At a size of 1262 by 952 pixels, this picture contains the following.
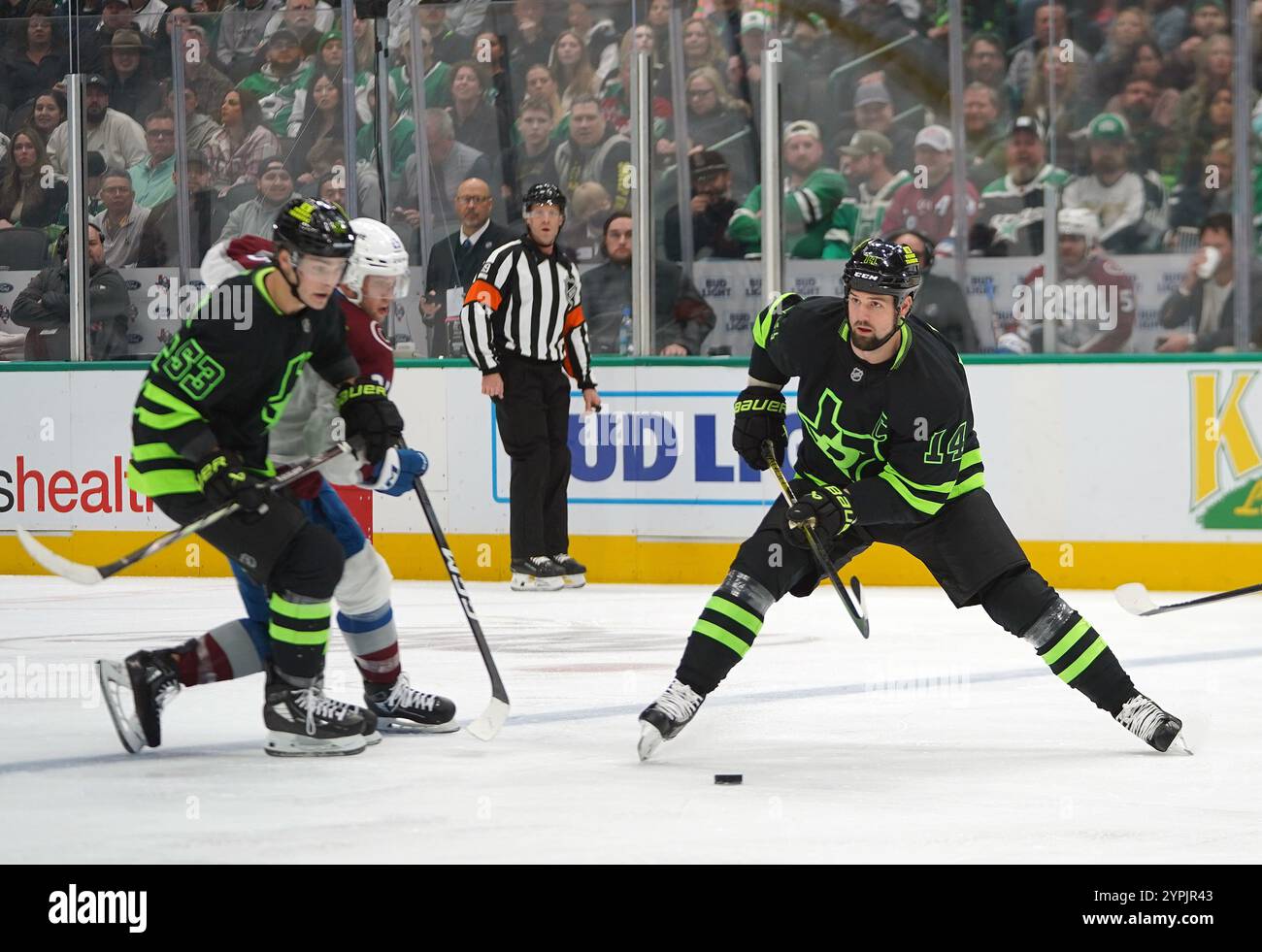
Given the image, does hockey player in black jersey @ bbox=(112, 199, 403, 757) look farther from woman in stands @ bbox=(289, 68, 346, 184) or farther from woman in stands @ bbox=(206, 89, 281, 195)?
woman in stands @ bbox=(206, 89, 281, 195)

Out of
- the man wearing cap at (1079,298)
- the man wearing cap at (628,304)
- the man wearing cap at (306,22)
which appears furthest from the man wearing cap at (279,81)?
the man wearing cap at (1079,298)

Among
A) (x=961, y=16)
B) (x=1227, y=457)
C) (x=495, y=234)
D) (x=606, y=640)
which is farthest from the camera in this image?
(x=495, y=234)

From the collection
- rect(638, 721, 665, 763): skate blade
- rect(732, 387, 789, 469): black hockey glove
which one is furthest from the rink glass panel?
rect(638, 721, 665, 763): skate blade

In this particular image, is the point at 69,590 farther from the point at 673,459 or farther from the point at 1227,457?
the point at 1227,457

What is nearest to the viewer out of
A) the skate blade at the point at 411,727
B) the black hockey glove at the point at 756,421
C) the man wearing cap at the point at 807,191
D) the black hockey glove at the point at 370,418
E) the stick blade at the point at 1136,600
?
the black hockey glove at the point at 370,418

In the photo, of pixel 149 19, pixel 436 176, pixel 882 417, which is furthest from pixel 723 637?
pixel 149 19

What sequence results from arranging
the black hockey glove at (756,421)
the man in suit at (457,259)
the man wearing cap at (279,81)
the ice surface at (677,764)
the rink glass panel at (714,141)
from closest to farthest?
1. the ice surface at (677,764)
2. the black hockey glove at (756,421)
3. the rink glass panel at (714,141)
4. the man in suit at (457,259)
5. the man wearing cap at (279,81)

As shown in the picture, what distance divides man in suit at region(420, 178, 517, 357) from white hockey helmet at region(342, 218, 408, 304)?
373 centimetres

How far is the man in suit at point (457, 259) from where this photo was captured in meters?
7.83

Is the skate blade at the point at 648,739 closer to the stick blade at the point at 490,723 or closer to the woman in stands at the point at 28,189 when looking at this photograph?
the stick blade at the point at 490,723

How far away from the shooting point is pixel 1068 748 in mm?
3971

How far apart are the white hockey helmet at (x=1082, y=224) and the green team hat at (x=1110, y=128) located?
271 mm

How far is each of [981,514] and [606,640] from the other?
2.03 m
